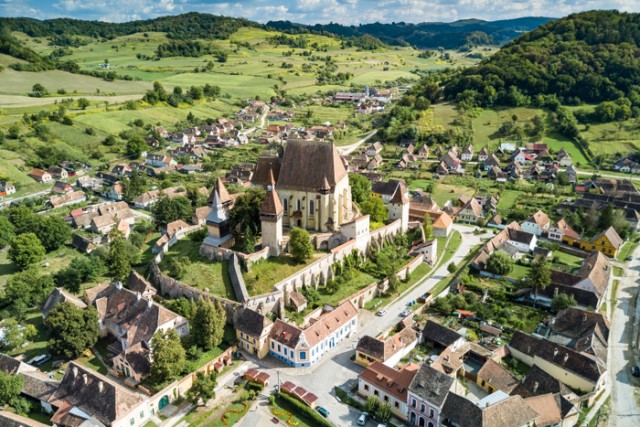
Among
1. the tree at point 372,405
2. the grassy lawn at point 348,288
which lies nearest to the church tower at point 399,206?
A: the grassy lawn at point 348,288

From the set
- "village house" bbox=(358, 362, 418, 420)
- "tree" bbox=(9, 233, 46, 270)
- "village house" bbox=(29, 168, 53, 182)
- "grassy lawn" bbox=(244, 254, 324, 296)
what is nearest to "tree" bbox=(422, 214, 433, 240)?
"grassy lawn" bbox=(244, 254, 324, 296)

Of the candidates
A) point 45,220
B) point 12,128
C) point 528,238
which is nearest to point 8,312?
point 45,220

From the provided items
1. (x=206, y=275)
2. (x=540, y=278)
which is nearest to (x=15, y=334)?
(x=206, y=275)

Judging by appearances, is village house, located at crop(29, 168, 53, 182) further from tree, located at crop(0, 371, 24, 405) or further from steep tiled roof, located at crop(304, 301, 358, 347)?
steep tiled roof, located at crop(304, 301, 358, 347)

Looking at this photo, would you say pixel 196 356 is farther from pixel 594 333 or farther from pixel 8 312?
pixel 594 333

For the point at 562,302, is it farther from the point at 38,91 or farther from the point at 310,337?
the point at 38,91

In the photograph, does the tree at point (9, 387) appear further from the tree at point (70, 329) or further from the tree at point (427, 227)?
the tree at point (427, 227)
